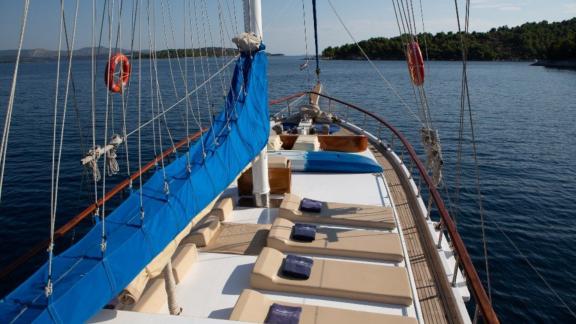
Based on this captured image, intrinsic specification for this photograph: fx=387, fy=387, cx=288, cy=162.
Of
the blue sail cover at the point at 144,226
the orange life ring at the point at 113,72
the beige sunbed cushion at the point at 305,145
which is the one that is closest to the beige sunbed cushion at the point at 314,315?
the blue sail cover at the point at 144,226

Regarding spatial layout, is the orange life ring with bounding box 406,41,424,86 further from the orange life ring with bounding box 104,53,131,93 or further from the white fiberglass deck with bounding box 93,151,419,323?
the orange life ring with bounding box 104,53,131,93

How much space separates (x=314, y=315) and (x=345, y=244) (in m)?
1.98

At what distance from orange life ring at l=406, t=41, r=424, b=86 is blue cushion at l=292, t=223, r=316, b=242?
3485 mm

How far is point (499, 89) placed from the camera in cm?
5578

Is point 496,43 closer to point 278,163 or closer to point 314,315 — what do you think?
point 278,163

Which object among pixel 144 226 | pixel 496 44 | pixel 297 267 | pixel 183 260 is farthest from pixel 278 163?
pixel 496 44

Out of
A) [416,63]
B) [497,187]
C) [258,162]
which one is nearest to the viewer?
[416,63]

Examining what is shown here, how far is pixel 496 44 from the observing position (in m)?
153

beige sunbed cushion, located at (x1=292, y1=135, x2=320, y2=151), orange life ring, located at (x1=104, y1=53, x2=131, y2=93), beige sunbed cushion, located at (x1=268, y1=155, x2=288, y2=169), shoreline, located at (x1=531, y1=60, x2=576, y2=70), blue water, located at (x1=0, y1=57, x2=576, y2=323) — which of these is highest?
shoreline, located at (x1=531, y1=60, x2=576, y2=70)

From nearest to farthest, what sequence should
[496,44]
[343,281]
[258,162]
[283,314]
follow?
[283,314] < [343,281] < [258,162] < [496,44]

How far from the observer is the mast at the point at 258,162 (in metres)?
6.85

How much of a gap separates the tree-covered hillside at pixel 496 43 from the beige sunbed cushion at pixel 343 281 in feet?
431

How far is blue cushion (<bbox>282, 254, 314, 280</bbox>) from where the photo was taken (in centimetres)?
551


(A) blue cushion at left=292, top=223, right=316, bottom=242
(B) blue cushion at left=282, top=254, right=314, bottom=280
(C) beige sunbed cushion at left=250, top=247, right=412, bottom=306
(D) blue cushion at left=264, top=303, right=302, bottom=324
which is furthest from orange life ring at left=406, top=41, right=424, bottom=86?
(D) blue cushion at left=264, top=303, right=302, bottom=324
